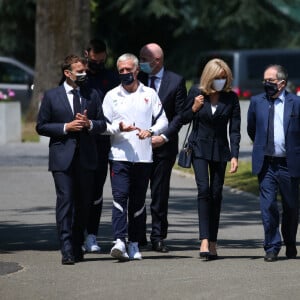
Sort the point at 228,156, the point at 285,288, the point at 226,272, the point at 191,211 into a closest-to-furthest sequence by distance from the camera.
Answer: the point at 285,288 → the point at 226,272 → the point at 228,156 → the point at 191,211

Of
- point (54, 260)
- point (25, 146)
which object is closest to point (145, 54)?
point (54, 260)

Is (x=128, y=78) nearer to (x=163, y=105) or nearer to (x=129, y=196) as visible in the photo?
(x=163, y=105)

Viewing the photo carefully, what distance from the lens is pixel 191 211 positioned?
15.5 meters

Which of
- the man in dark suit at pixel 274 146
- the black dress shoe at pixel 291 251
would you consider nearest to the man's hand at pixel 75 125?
the man in dark suit at pixel 274 146

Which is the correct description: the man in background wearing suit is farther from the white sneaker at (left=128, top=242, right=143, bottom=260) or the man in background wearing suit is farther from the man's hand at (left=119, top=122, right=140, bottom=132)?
the man's hand at (left=119, top=122, right=140, bottom=132)

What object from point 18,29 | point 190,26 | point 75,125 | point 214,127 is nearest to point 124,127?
point 75,125

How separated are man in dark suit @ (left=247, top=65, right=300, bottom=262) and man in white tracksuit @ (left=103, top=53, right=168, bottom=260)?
0.85 meters

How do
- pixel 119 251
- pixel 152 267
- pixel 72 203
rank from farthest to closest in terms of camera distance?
pixel 72 203 → pixel 119 251 → pixel 152 267

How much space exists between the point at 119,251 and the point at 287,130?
1.71 metres

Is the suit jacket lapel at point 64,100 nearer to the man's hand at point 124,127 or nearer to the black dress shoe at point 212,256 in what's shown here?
the man's hand at point 124,127

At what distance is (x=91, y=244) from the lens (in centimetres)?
1177

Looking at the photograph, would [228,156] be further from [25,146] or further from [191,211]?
[25,146]

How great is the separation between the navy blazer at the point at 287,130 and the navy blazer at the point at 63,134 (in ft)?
4.24

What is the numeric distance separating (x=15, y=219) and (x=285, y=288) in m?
5.30
